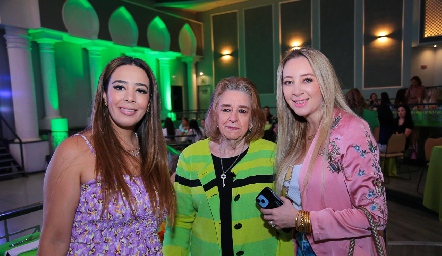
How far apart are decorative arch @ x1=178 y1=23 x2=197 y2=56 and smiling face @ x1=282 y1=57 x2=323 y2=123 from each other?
14.3 metres

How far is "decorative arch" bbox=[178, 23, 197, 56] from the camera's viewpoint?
50.3ft

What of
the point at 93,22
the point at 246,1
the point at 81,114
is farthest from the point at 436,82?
the point at 81,114

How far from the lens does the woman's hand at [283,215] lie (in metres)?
1.40

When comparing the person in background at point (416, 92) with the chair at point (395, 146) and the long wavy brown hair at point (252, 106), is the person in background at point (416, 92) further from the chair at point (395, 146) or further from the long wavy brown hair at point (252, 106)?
the long wavy brown hair at point (252, 106)

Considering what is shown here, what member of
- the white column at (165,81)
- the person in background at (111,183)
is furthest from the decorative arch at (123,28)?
the person in background at (111,183)

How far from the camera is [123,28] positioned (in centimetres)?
1230

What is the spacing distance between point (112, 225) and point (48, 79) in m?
10.00

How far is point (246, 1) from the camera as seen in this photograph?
49.3ft

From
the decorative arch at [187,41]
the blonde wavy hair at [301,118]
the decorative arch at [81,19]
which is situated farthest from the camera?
the decorative arch at [187,41]

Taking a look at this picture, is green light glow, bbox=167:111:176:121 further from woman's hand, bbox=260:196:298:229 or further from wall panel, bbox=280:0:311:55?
woman's hand, bbox=260:196:298:229

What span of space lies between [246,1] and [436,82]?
29.4 ft

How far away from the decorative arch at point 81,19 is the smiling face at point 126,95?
10065mm

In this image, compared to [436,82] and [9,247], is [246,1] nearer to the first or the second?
[436,82]

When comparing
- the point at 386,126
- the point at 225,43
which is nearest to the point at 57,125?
the point at 225,43
